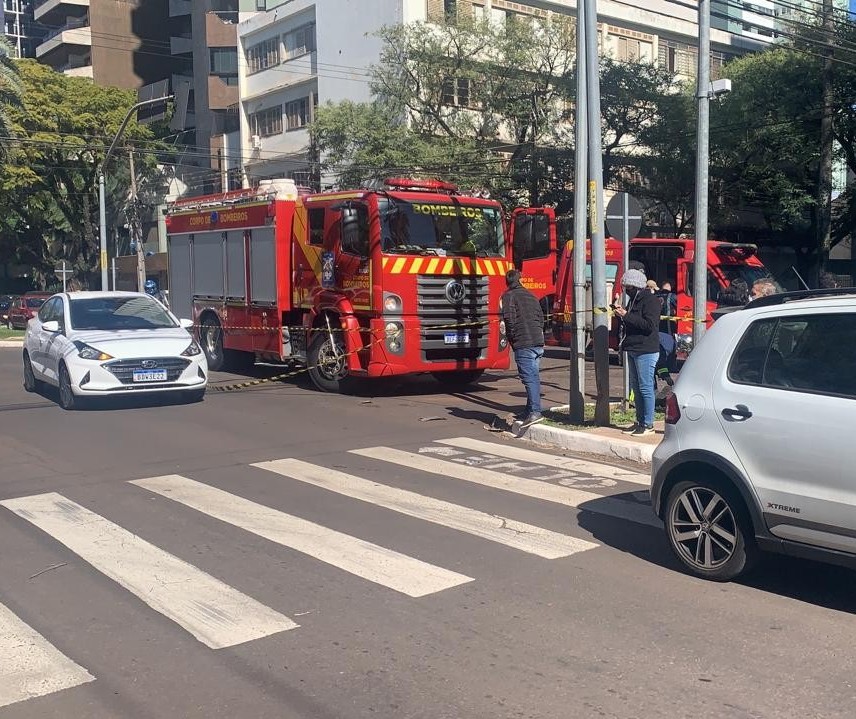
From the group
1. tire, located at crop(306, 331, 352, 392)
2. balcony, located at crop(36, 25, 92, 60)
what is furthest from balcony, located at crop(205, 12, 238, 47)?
tire, located at crop(306, 331, 352, 392)

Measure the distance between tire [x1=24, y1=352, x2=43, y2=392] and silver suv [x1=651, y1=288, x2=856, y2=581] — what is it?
11.8 metres

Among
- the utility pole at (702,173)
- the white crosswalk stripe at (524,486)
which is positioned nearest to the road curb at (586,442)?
the white crosswalk stripe at (524,486)

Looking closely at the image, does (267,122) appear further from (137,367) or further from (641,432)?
(641,432)

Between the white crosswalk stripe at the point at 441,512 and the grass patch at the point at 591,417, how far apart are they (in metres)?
3.18

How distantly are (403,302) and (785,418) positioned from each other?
365 inches

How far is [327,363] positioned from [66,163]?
33439mm

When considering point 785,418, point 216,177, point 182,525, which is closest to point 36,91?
point 216,177

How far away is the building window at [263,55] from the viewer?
43344mm

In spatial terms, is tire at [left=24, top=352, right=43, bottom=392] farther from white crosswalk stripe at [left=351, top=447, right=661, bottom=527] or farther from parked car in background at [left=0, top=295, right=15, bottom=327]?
parked car in background at [left=0, top=295, right=15, bottom=327]

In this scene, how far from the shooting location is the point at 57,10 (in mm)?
64750

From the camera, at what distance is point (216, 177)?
49.1 meters

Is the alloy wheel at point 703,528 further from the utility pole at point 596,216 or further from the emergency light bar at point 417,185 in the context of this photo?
the emergency light bar at point 417,185

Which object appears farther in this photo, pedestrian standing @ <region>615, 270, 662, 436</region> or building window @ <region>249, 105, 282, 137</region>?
building window @ <region>249, 105, 282, 137</region>

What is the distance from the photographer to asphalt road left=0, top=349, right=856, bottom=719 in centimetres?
428
